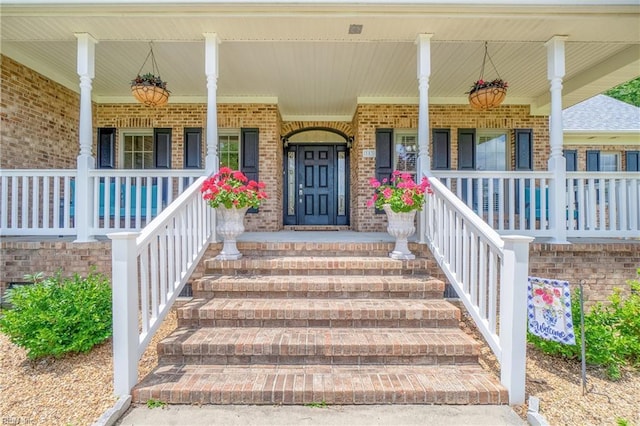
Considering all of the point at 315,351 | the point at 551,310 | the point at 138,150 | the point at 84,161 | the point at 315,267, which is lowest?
the point at 315,351

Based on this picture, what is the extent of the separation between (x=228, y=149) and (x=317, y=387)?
5.58 metres

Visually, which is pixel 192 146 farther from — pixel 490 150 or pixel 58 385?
pixel 490 150

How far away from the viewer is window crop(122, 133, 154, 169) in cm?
683

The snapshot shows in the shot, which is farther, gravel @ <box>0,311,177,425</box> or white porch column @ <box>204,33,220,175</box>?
white porch column @ <box>204,33,220,175</box>

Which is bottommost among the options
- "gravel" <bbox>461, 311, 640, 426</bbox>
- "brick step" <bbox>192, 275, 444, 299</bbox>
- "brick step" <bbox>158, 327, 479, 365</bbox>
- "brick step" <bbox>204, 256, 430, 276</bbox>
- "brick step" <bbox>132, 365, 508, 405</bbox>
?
"gravel" <bbox>461, 311, 640, 426</bbox>

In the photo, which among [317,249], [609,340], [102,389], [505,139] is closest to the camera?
[102,389]

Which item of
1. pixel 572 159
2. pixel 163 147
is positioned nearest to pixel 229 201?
pixel 163 147

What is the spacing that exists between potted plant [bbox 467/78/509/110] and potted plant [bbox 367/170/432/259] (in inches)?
70.5

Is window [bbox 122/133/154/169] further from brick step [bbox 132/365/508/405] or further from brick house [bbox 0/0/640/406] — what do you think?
brick step [bbox 132/365/508/405]

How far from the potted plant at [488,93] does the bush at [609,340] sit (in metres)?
2.67

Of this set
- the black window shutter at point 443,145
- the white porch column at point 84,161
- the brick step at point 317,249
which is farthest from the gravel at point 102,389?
the black window shutter at point 443,145

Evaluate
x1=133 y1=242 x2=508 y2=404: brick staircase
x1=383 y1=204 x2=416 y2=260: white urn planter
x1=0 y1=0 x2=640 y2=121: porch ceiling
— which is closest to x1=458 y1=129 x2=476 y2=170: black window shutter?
x1=0 y1=0 x2=640 y2=121: porch ceiling

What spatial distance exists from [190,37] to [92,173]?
2.05m

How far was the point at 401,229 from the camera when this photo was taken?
3566 millimetres
